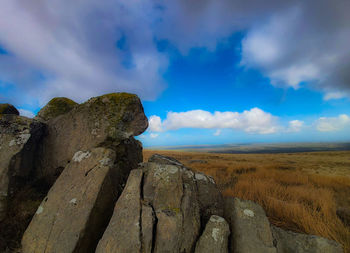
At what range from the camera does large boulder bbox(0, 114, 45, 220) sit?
13.3 feet

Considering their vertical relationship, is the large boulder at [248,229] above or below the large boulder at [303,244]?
above

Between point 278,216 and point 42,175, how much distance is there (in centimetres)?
808

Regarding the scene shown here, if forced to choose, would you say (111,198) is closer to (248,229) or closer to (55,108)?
(248,229)

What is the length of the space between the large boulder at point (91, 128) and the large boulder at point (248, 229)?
3.85 meters

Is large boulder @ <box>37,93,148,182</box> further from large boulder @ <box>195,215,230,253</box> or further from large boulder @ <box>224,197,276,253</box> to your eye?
large boulder @ <box>224,197,276,253</box>

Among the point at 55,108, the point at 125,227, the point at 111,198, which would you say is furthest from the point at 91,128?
the point at 125,227

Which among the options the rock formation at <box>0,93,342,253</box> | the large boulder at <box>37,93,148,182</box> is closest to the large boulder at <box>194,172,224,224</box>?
the rock formation at <box>0,93,342,253</box>

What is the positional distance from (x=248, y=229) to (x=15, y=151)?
667 centimetres

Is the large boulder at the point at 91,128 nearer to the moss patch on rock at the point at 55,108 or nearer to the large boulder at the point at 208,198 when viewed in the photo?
the moss patch on rock at the point at 55,108

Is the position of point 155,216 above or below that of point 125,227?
above

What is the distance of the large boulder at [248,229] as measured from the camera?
2891 millimetres

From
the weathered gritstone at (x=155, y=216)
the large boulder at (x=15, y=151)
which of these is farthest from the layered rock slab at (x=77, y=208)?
the large boulder at (x=15, y=151)

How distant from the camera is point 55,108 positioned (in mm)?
6773

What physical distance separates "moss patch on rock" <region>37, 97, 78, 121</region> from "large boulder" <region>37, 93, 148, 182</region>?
146cm
